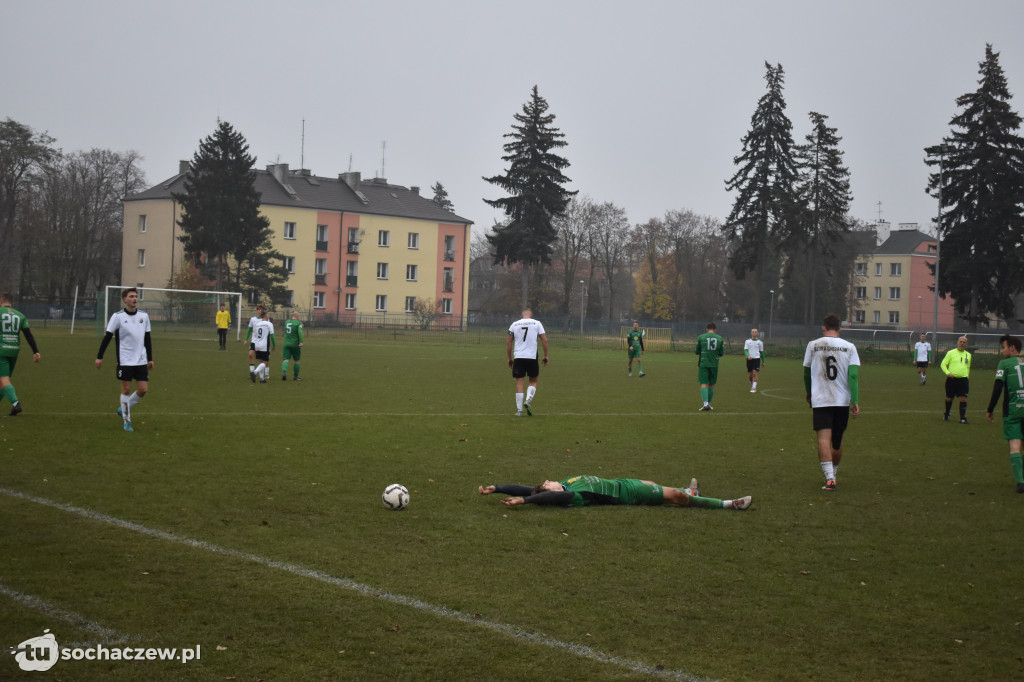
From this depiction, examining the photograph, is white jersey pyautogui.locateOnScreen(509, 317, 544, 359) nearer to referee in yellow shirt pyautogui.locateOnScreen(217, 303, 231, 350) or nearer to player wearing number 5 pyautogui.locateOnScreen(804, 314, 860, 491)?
player wearing number 5 pyautogui.locateOnScreen(804, 314, 860, 491)

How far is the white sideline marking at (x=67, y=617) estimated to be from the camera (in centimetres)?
504

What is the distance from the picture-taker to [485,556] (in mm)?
7047

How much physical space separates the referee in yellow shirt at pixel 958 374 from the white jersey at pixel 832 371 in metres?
9.46

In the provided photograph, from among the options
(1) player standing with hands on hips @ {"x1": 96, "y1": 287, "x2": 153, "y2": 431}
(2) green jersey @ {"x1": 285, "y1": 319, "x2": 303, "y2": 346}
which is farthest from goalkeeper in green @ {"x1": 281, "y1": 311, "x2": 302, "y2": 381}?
(1) player standing with hands on hips @ {"x1": 96, "y1": 287, "x2": 153, "y2": 431}

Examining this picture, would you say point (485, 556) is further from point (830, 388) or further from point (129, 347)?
point (129, 347)

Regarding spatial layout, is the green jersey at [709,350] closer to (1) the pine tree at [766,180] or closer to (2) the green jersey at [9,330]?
(2) the green jersey at [9,330]

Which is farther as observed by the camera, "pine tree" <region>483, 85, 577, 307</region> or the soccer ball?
"pine tree" <region>483, 85, 577, 307</region>

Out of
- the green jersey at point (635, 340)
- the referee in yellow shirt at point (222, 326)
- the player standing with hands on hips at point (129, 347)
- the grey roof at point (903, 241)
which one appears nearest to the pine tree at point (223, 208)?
the referee in yellow shirt at point (222, 326)

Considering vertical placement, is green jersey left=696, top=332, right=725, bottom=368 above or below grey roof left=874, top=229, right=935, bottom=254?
below

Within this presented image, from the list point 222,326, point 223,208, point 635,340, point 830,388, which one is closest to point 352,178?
point 223,208

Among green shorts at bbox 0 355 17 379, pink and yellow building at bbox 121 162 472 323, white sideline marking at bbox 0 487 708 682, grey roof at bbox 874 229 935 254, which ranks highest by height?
grey roof at bbox 874 229 935 254

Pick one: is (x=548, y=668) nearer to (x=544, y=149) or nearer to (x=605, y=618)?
(x=605, y=618)

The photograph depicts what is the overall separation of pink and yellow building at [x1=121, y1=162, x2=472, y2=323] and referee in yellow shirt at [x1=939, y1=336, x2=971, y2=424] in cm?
5637

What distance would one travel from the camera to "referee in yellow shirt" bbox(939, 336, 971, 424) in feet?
62.0
